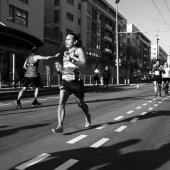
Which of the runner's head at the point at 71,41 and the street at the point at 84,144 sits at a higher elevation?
the runner's head at the point at 71,41

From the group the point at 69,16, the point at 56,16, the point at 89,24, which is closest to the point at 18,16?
the point at 56,16

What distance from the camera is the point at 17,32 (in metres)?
11.8

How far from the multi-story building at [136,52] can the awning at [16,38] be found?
33.1m

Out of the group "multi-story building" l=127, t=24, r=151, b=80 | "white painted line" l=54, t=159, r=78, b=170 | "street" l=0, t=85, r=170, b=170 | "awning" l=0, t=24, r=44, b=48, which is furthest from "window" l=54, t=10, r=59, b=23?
"white painted line" l=54, t=159, r=78, b=170

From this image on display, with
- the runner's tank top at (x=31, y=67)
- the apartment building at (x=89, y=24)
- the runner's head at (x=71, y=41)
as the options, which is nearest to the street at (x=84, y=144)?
the runner's head at (x=71, y=41)

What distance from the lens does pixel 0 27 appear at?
1085 cm

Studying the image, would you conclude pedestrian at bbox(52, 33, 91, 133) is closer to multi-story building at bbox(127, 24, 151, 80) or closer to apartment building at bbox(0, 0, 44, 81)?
apartment building at bbox(0, 0, 44, 81)

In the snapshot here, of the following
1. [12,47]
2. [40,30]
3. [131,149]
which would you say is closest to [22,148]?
[131,149]

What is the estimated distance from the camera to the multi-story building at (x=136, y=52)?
57.1 meters

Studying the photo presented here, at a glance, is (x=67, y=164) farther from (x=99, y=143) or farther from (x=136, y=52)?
(x=136, y=52)

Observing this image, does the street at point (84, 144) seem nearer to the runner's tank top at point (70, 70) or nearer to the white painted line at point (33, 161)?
the white painted line at point (33, 161)

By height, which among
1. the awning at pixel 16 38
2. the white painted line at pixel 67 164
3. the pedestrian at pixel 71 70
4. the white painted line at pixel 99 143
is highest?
the awning at pixel 16 38

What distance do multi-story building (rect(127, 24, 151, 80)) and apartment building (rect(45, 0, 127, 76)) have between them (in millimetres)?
3168

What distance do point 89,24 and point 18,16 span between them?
19.3 metres
